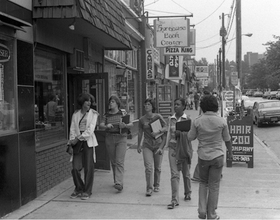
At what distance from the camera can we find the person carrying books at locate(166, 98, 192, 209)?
19.4 feet

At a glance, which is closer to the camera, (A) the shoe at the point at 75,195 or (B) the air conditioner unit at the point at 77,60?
(A) the shoe at the point at 75,195

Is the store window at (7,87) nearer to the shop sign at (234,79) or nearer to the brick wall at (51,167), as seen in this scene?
the brick wall at (51,167)

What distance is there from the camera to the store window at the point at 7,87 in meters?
5.61

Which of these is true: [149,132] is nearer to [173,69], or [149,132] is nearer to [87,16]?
[87,16]

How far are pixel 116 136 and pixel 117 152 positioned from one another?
0.29m

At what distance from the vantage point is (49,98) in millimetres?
7496

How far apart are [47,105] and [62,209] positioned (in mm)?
2310

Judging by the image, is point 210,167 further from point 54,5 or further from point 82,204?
point 54,5

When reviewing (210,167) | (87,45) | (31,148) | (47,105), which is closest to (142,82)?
(87,45)

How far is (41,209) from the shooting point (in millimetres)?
5859

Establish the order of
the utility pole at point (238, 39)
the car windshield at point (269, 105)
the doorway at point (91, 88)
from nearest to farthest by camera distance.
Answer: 1. the doorway at point (91, 88)
2. the utility pole at point (238, 39)
3. the car windshield at point (269, 105)

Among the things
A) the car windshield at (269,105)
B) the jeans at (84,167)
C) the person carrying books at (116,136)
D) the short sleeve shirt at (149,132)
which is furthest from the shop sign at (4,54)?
the car windshield at (269,105)

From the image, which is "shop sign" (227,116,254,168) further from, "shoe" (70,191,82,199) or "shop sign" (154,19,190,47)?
"shop sign" (154,19,190,47)

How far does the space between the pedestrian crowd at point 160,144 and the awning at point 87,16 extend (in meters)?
1.38
